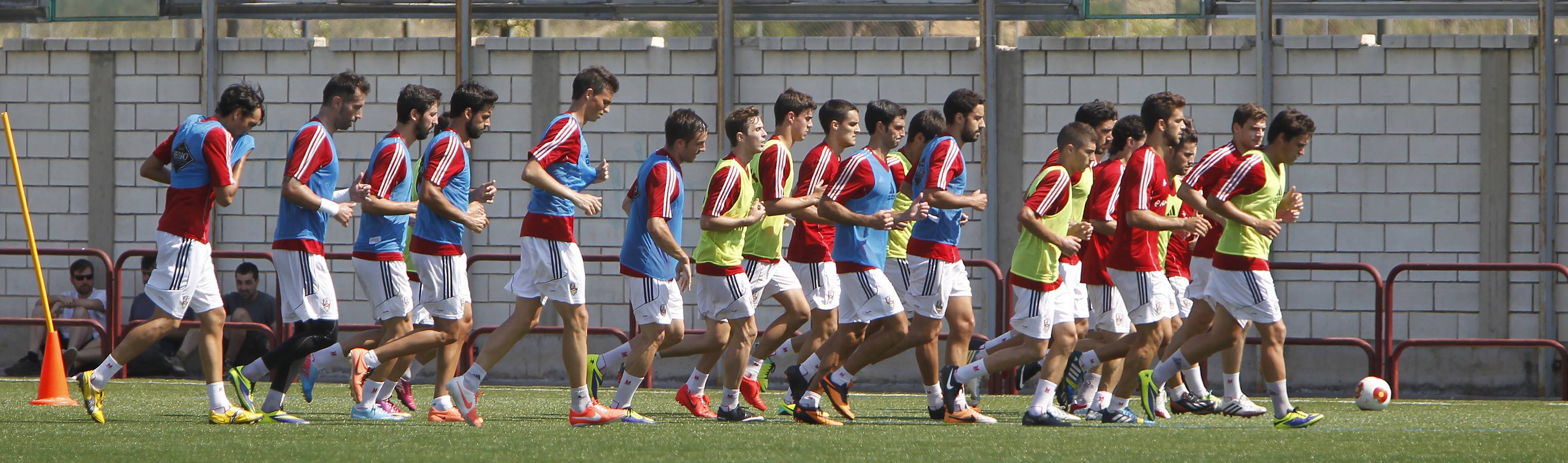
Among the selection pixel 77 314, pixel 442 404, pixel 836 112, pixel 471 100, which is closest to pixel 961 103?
pixel 836 112

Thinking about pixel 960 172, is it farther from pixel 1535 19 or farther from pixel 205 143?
pixel 1535 19

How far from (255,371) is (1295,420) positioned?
489cm

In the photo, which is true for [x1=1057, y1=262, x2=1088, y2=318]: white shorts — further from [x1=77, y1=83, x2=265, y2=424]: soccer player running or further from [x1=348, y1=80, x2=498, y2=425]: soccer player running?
[x1=77, y1=83, x2=265, y2=424]: soccer player running

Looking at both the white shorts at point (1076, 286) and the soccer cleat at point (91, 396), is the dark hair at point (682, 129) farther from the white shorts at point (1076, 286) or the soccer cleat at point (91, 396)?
the soccer cleat at point (91, 396)

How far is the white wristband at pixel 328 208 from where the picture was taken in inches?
293

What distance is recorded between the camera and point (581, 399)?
24.2 feet

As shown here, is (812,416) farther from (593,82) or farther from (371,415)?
(371,415)

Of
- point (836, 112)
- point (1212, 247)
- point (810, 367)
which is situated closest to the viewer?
point (836, 112)

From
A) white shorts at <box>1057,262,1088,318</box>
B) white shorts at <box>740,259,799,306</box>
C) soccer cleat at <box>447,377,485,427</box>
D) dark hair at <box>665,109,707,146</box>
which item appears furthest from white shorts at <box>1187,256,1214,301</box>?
soccer cleat at <box>447,377,485,427</box>

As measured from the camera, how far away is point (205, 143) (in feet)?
23.8

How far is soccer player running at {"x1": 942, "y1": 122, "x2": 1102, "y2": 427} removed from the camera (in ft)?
25.3

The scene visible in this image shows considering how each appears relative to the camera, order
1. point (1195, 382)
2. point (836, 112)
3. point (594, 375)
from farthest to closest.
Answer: point (1195, 382) < point (594, 375) < point (836, 112)

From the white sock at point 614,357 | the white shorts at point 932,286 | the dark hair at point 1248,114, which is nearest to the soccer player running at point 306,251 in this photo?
the white sock at point 614,357

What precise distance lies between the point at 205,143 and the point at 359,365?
1638mm
